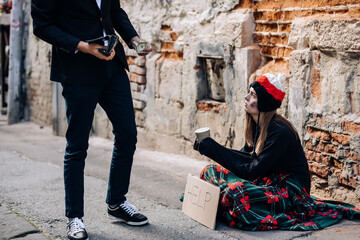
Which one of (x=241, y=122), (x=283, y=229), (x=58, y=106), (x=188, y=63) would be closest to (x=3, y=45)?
(x=58, y=106)

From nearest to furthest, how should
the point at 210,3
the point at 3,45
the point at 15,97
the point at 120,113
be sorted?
the point at 120,113 < the point at 210,3 < the point at 15,97 < the point at 3,45

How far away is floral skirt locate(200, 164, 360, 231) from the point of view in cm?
321

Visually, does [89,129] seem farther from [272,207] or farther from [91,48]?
[272,207]

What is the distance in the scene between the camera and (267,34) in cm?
449

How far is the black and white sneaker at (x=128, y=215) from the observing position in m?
3.29

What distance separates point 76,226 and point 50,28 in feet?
3.74

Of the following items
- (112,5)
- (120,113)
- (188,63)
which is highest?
(112,5)

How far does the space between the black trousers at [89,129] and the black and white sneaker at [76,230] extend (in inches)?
1.6

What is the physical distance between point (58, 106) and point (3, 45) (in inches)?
111

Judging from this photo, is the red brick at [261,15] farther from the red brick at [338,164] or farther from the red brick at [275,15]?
Answer: the red brick at [338,164]

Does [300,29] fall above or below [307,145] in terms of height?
above

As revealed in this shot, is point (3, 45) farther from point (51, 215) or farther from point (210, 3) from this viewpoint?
point (51, 215)

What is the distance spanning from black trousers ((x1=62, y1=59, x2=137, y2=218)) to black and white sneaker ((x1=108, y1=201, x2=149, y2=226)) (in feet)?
0.18

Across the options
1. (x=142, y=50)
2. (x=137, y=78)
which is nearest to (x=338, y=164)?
(x=142, y=50)
